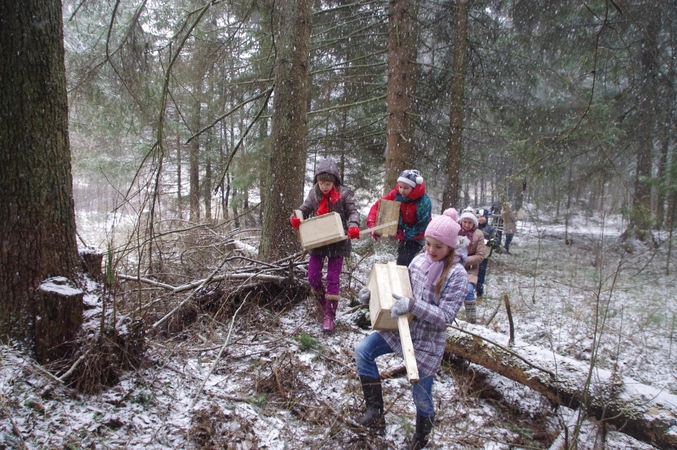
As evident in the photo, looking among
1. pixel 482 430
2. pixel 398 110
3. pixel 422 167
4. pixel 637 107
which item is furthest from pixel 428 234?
pixel 637 107

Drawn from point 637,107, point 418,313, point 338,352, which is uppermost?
point 637,107

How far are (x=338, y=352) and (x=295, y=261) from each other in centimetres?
155

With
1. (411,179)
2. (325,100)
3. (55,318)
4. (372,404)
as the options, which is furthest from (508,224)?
(55,318)

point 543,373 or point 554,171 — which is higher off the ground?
point 554,171

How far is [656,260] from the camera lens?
37.1 feet

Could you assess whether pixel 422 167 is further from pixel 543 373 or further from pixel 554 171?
pixel 543 373

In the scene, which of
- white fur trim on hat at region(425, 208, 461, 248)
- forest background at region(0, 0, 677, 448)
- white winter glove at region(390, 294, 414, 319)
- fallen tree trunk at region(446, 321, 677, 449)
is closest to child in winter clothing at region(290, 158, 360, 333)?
forest background at region(0, 0, 677, 448)

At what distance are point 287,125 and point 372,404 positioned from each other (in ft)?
12.1

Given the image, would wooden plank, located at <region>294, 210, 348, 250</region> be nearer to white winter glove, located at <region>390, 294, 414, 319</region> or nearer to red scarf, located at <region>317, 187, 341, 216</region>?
red scarf, located at <region>317, 187, 341, 216</region>

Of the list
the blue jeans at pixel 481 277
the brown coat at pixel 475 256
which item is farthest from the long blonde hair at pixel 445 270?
the blue jeans at pixel 481 277

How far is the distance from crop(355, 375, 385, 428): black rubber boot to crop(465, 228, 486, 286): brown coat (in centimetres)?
308

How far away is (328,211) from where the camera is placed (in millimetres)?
4227

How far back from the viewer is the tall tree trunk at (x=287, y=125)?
4934mm

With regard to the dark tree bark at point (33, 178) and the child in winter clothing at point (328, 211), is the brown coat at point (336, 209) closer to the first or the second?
the child in winter clothing at point (328, 211)
